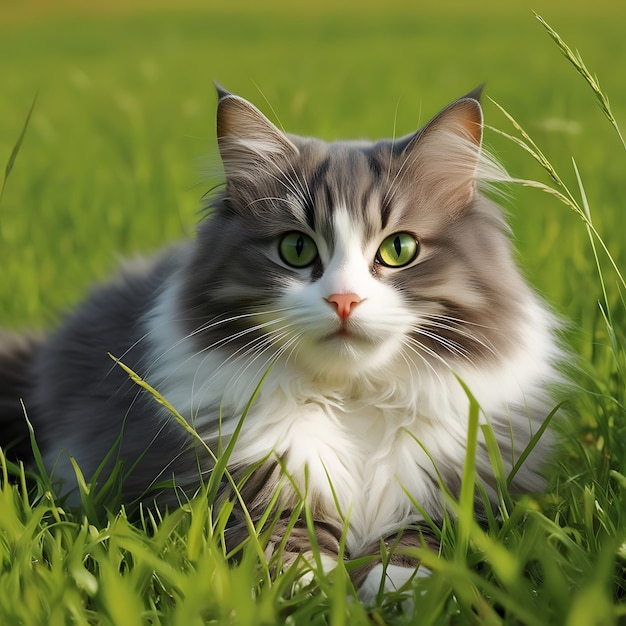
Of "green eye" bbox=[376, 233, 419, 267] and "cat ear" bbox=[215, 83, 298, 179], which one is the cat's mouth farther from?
"cat ear" bbox=[215, 83, 298, 179]

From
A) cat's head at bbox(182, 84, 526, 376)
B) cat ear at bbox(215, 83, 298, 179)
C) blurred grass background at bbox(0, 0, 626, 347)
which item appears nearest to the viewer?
cat's head at bbox(182, 84, 526, 376)

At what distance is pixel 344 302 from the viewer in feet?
5.71

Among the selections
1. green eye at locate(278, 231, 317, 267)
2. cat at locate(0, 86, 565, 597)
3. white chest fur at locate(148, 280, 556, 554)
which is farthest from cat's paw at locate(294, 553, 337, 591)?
green eye at locate(278, 231, 317, 267)

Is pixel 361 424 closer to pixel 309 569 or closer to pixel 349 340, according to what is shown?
pixel 349 340

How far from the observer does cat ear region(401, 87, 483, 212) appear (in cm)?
200

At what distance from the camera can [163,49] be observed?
549 inches

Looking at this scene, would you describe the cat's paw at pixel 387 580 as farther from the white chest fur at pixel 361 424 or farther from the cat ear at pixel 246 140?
the cat ear at pixel 246 140

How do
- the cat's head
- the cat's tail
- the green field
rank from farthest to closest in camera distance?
the cat's tail < the cat's head < the green field

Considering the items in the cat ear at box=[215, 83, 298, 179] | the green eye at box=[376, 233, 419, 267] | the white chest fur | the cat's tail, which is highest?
the cat ear at box=[215, 83, 298, 179]

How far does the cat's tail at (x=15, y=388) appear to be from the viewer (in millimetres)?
2664

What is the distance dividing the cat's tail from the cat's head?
0.93 m

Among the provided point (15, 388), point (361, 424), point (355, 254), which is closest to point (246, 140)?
point (355, 254)

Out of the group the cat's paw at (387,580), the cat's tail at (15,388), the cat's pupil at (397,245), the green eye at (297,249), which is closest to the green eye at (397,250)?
the cat's pupil at (397,245)

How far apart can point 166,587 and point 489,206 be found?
1.28 meters
